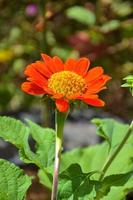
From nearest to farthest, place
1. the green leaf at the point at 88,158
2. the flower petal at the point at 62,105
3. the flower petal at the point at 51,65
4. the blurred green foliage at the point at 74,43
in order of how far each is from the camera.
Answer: the flower petal at the point at 62,105
the flower petal at the point at 51,65
the green leaf at the point at 88,158
the blurred green foliage at the point at 74,43

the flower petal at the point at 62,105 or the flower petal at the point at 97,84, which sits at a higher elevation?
the flower petal at the point at 97,84

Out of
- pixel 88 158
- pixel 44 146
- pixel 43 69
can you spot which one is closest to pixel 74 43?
pixel 88 158

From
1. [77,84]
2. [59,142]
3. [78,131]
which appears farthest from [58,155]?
[78,131]

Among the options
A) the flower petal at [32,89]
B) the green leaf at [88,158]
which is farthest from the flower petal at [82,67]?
the green leaf at [88,158]

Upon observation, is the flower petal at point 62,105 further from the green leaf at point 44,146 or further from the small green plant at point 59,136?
the green leaf at point 44,146

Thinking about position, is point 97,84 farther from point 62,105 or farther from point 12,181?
point 12,181

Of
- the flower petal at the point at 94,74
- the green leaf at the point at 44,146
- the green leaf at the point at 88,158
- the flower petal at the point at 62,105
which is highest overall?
the flower petal at the point at 94,74
